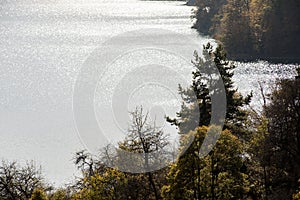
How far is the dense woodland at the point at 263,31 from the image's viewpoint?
76688 mm

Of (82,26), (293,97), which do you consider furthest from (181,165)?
(82,26)

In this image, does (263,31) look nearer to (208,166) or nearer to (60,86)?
(60,86)

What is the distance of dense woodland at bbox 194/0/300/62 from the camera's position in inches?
3019

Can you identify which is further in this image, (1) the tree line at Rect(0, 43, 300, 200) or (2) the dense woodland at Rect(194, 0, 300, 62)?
(2) the dense woodland at Rect(194, 0, 300, 62)

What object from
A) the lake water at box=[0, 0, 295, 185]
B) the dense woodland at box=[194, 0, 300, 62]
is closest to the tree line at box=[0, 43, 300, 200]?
the lake water at box=[0, 0, 295, 185]

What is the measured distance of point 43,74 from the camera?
71.8 m

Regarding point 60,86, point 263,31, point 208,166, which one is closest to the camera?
point 208,166

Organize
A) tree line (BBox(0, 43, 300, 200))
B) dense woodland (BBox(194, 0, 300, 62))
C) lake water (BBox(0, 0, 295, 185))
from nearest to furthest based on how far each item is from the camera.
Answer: tree line (BBox(0, 43, 300, 200)) → lake water (BBox(0, 0, 295, 185)) → dense woodland (BBox(194, 0, 300, 62))

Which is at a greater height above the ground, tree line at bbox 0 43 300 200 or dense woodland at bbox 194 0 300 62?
dense woodland at bbox 194 0 300 62

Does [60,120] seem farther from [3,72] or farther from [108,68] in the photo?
[3,72]

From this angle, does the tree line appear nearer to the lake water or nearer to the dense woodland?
the lake water

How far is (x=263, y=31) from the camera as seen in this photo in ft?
264

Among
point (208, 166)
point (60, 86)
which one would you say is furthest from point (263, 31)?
point (208, 166)

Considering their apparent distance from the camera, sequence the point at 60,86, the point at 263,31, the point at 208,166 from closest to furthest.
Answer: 1. the point at 208,166
2. the point at 60,86
3. the point at 263,31
